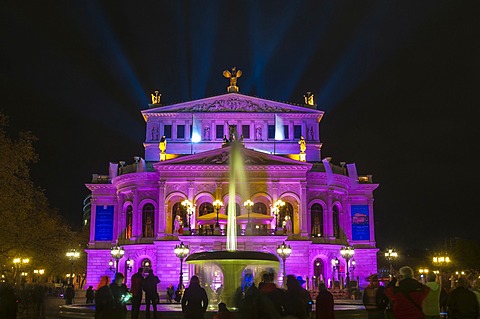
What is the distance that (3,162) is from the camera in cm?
3247

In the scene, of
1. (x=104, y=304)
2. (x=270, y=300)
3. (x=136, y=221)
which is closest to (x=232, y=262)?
(x=104, y=304)

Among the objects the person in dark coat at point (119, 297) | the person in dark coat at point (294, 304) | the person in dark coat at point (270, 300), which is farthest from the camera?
the person in dark coat at point (119, 297)

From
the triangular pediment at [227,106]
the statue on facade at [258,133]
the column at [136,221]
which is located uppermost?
the triangular pediment at [227,106]

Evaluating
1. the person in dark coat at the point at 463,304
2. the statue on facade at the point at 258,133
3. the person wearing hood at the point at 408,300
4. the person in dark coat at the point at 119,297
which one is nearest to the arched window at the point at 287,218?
the statue on facade at the point at 258,133

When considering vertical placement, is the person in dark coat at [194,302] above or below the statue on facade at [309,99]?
below

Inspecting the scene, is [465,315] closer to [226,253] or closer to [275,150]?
[226,253]

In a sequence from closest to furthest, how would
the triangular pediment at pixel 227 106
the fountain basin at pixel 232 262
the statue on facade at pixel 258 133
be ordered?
the fountain basin at pixel 232 262 → the statue on facade at pixel 258 133 → the triangular pediment at pixel 227 106

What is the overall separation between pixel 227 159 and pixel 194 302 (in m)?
42.6

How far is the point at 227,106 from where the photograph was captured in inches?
2608

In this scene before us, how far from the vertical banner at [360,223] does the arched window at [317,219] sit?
463cm

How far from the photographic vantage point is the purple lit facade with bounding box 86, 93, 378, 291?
55375mm

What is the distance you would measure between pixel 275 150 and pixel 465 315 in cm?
5245

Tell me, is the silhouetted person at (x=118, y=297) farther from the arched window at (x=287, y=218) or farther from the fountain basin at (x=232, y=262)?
the arched window at (x=287, y=218)

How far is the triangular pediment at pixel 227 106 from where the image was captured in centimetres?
6607
